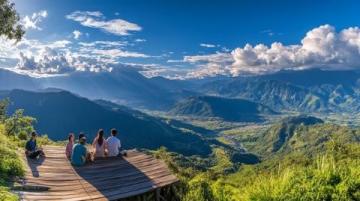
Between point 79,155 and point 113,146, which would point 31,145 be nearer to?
point 79,155

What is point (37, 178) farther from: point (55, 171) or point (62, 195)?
point (62, 195)

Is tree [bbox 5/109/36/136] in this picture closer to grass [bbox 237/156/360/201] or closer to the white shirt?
the white shirt

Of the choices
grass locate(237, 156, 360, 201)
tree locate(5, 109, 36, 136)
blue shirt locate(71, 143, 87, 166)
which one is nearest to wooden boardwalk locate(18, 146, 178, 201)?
blue shirt locate(71, 143, 87, 166)

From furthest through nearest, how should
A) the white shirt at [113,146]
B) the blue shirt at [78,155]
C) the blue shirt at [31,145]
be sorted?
the blue shirt at [31,145] → the white shirt at [113,146] → the blue shirt at [78,155]

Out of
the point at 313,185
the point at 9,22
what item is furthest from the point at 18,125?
the point at 313,185

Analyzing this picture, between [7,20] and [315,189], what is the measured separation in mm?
28574

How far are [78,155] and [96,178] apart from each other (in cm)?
413

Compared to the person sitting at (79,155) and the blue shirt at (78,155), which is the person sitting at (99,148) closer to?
the person sitting at (79,155)

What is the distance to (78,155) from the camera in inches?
1077

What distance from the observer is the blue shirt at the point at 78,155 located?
2725cm

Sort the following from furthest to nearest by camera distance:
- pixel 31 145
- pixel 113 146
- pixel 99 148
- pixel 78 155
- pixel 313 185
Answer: pixel 31 145
pixel 99 148
pixel 113 146
pixel 78 155
pixel 313 185

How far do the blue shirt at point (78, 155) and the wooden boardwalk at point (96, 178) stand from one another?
46 centimetres

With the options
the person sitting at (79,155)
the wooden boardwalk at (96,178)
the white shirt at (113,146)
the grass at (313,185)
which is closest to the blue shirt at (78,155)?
the person sitting at (79,155)

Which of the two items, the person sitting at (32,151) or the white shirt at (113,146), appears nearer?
the person sitting at (32,151)
